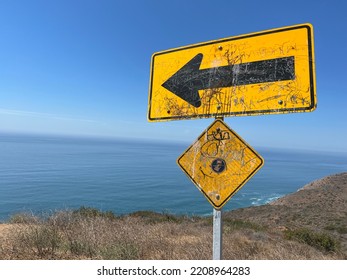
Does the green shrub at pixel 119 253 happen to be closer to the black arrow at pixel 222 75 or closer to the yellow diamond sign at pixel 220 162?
the yellow diamond sign at pixel 220 162

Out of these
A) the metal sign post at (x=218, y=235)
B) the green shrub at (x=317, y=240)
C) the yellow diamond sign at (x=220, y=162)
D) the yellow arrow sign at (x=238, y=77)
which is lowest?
the green shrub at (x=317, y=240)

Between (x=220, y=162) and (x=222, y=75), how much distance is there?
1.01m

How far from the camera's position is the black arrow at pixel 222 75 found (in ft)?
7.96

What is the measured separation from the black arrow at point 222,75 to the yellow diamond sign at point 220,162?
0.46m

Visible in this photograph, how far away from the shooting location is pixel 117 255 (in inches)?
168

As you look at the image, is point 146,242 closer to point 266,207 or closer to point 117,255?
point 117,255

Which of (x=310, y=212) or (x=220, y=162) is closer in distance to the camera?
(x=220, y=162)

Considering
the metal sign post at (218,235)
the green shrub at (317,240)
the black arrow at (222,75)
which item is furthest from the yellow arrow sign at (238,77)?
the green shrub at (317,240)

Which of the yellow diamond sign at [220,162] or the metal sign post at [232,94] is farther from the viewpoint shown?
the yellow diamond sign at [220,162]

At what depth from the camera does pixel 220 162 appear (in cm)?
258

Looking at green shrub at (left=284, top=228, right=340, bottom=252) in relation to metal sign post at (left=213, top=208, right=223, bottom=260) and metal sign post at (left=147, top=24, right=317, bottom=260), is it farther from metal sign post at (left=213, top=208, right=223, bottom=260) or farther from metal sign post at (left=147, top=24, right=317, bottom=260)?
metal sign post at (left=147, top=24, right=317, bottom=260)

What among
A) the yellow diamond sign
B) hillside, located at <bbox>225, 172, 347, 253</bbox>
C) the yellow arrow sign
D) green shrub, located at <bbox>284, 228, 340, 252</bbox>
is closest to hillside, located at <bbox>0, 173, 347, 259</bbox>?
green shrub, located at <bbox>284, 228, 340, 252</bbox>

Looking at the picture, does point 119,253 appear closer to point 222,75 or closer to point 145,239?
point 145,239

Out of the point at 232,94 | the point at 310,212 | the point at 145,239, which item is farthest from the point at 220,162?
the point at 310,212
